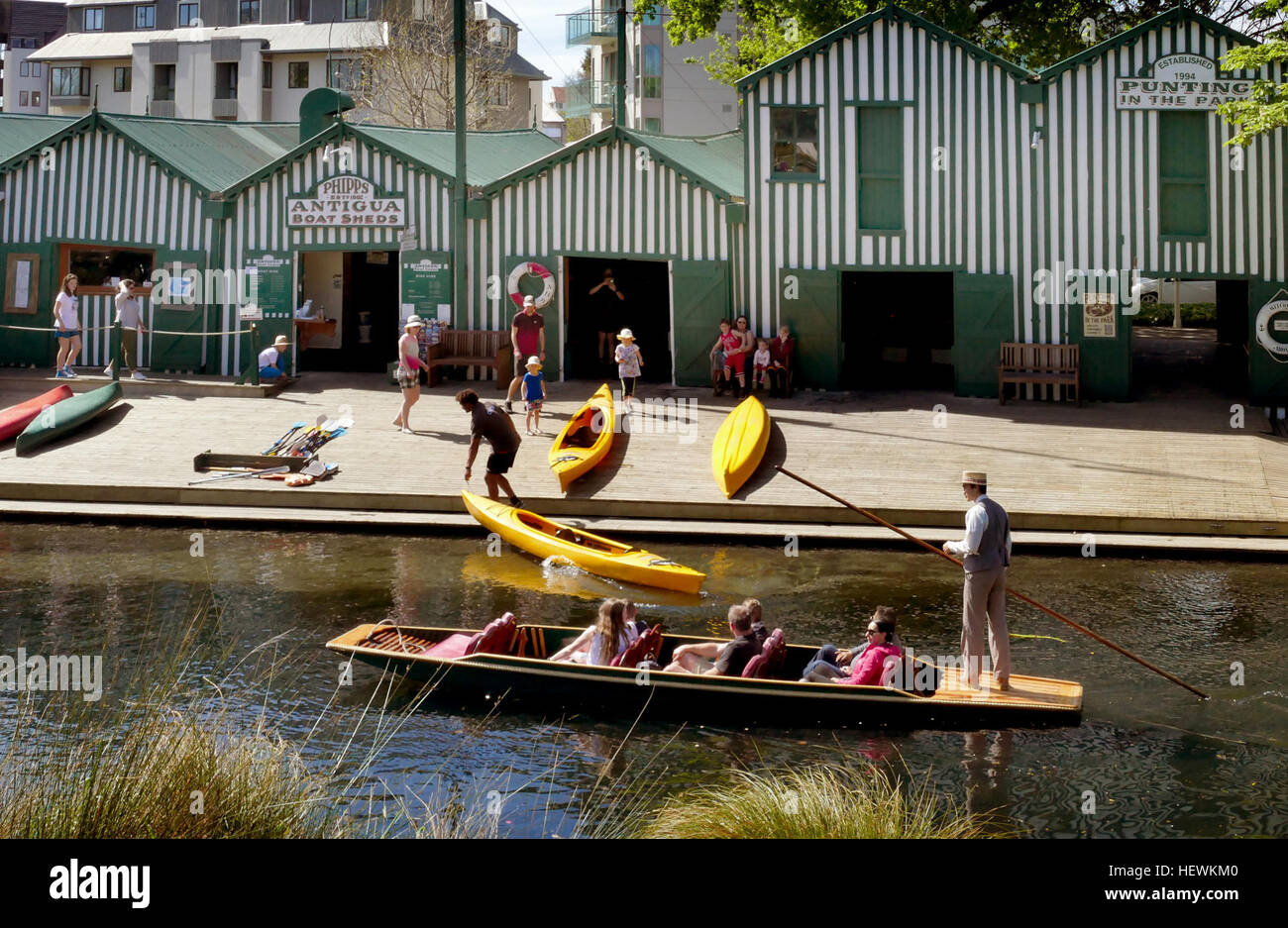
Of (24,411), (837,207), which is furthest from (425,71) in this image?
(24,411)

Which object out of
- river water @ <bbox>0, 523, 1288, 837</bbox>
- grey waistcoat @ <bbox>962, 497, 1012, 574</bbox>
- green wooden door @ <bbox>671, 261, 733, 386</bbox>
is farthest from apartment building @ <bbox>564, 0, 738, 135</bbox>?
grey waistcoat @ <bbox>962, 497, 1012, 574</bbox>

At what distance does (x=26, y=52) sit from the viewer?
279 feet

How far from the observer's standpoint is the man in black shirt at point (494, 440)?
1892 centimetres

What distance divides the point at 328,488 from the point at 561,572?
4.78 m

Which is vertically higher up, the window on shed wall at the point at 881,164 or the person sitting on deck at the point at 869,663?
the window on shed wall at the point at 881,164

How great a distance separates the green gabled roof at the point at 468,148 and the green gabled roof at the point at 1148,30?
11.5 metres

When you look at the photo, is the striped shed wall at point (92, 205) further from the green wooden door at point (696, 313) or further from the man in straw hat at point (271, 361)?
the green wooden door at point (696, 313)

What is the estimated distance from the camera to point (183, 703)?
12.0 meters

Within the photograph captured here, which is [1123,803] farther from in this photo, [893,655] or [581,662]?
[581,662]

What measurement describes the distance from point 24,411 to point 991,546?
1733 centimetres

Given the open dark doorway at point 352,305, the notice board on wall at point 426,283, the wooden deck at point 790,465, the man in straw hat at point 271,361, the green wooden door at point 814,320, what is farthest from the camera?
the open dark doorway at point 352,305

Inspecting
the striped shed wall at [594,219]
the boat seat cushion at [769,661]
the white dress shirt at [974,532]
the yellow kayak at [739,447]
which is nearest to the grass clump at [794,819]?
the boat seat cushion at [769,661]

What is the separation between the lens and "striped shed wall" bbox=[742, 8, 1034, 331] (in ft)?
84.5

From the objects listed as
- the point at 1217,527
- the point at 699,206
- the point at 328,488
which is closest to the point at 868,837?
the point at 1217,527
